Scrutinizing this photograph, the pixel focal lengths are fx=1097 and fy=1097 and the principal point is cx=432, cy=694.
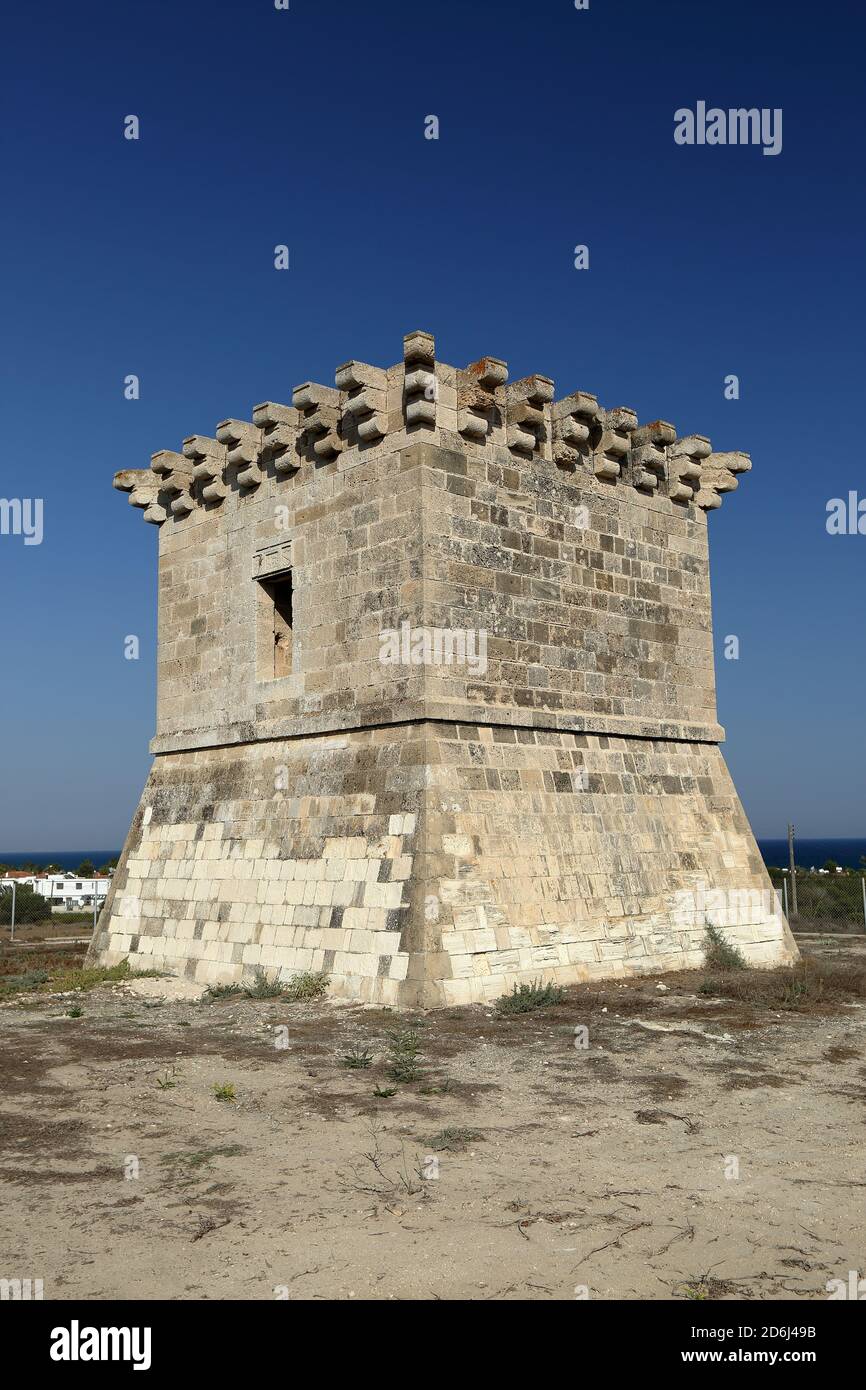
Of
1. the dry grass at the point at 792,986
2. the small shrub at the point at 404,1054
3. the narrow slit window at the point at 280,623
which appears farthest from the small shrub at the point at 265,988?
the dry grass at the point at 792,986

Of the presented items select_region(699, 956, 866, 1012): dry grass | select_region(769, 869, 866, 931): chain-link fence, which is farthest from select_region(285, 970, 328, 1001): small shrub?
select_region(769, 869, 866, 931): chain-link fence

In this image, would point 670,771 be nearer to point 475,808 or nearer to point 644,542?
point 644,542

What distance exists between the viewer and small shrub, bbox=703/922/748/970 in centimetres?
1378

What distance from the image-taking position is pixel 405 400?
12.1 m

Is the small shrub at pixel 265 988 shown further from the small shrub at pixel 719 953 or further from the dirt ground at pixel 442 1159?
→ the small shrub at pixel 719 953

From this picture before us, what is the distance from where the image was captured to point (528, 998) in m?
10.5

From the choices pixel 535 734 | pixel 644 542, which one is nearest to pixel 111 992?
pixel 535 734

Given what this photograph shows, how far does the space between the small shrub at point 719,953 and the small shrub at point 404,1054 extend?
567 cm

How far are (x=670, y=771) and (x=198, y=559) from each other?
7103mm

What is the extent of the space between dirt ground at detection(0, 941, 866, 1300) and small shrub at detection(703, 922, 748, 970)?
350 cm

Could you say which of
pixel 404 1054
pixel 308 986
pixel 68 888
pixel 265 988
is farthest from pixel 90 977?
pixel 68 888

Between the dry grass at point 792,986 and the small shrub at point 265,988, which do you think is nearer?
the dry grass at point 792,986

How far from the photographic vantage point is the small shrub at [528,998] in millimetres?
10352

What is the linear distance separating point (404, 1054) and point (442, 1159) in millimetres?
2687
